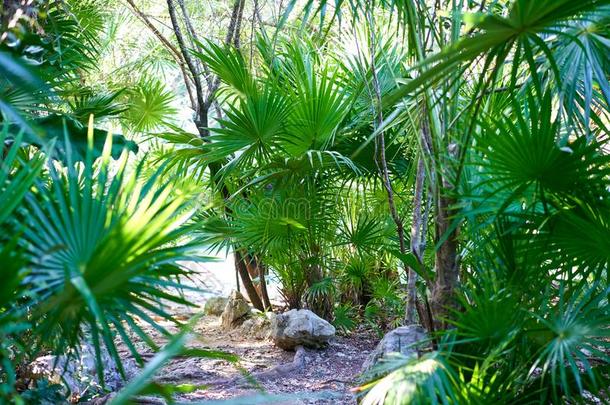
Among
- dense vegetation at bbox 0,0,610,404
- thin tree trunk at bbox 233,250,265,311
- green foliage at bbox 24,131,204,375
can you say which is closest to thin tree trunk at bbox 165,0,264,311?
thin tree trunk at bbox 233,250,265,311

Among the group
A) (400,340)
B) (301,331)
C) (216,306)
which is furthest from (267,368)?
(216,306)

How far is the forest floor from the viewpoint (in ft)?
12.2

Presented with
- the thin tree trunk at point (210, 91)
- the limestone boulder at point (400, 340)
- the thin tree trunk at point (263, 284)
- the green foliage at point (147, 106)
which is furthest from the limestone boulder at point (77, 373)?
the green foliage at point (147, 106)

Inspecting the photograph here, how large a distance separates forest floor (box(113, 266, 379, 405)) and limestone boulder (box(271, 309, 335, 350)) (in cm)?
7

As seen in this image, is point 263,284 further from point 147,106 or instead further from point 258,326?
point 147,106

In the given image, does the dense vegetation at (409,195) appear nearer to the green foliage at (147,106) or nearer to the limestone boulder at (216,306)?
the green foliage at (147,106)

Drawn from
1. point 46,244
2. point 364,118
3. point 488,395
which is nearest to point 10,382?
point 46,244

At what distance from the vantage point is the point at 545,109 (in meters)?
2.01

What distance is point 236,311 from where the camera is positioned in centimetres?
550

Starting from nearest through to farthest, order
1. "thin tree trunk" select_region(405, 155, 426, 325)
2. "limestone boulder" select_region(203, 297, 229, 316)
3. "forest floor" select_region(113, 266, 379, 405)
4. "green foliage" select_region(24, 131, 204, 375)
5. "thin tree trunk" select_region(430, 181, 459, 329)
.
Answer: "green foliage" select_region(24, 131, 204, 375) → "thin tree trunk" select_region(430, 181, 459, 329) → "thin tree trunk" select_region(405, 155, 426, 325) → "forest floor" select_region(113, 266, 379, 405) → "limestone boulder" select_region(203, 297, 229, 316)

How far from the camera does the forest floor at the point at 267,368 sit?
3.73 metres

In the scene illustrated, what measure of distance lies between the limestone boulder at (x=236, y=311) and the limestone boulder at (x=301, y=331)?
841 mm

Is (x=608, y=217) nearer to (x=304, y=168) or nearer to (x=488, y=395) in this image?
(x=488, y=395)

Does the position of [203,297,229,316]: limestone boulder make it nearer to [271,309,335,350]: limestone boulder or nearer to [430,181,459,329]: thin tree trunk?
[271,309,335,350]: limestone boulder
